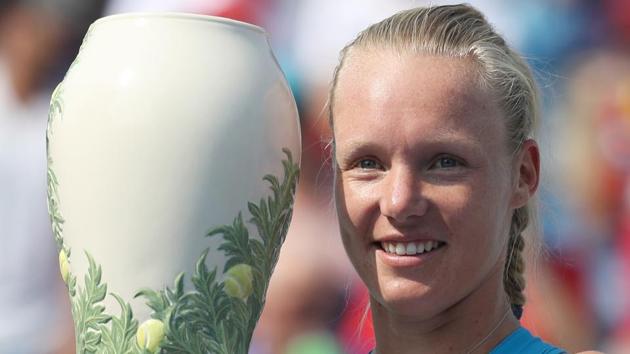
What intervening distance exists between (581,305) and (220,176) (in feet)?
4.82

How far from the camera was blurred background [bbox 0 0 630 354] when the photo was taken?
2.40 meters

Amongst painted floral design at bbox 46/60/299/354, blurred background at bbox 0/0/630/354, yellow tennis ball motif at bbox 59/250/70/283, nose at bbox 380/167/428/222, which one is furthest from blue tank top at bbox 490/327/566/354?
blurred background at bbox 0/0/630/354

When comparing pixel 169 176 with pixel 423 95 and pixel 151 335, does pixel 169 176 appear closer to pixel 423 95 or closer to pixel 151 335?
pixel 151 335

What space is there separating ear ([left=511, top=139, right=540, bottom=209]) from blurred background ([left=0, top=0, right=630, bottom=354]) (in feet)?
2.71

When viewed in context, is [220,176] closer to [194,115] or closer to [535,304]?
[194,115]

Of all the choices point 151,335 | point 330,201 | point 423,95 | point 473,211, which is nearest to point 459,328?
point 473,211

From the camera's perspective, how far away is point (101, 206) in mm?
1190

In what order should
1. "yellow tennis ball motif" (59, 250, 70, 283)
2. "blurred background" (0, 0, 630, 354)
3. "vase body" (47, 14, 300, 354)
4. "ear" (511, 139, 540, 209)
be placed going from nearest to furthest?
"vase body" (47, 14, 300, 354) → "yellow tennis ball motif" (59, 250, 70, 283) → "ear" (511, 139, 540, 209) → "blurred background" (0, 0, 630, 354)

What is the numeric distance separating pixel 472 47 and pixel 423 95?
124 millimetres

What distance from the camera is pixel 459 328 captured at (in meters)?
1.41

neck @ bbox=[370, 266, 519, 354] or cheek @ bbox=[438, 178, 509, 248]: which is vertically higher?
cheek @ bbox=[438, 178, 509, 248]

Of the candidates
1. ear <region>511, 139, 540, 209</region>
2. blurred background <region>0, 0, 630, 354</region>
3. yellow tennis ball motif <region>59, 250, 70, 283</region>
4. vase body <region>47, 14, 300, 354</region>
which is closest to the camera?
vase body <region>47, 14, 300, 354</region>

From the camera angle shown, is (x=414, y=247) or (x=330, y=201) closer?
(x=414, y=247)

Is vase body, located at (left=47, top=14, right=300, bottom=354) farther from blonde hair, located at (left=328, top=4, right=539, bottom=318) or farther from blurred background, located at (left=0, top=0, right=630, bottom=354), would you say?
blurred background, located at (left=0, top=0, right=630, bottom=354)
